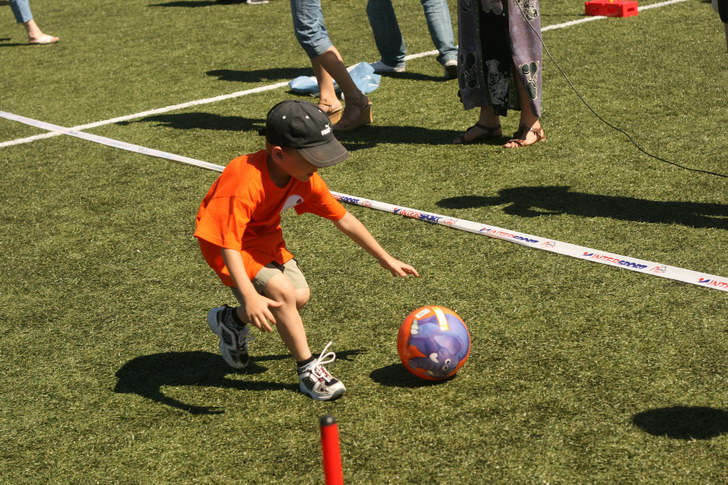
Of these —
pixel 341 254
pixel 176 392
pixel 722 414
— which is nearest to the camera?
pixel 722 414

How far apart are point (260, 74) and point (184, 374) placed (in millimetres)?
6248

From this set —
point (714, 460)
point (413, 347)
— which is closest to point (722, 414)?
point (714, 460)

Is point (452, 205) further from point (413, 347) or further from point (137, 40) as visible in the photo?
point (137, 40)

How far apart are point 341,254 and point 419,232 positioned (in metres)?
0.52

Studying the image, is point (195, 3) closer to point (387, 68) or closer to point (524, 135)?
point (387, 68)

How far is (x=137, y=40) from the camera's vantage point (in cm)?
1244

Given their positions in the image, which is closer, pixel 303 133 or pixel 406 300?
pixel 303 133

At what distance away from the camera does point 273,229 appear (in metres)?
4.23

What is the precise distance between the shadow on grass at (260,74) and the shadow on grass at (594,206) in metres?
4.22

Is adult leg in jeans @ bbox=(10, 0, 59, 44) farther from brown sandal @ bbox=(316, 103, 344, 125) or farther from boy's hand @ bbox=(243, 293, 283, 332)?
boy's hand @ bbox=(243, 293, 283, 332)

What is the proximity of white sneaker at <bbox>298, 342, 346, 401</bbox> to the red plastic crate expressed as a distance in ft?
26.4

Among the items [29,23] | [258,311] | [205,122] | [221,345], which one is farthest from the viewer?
[29,23]

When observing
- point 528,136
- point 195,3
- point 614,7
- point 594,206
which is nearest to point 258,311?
point 594,206

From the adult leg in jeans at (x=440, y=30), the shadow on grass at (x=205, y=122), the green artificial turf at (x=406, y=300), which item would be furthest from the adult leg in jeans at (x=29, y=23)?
the adult leg in jeans at (x=440, y=30)
